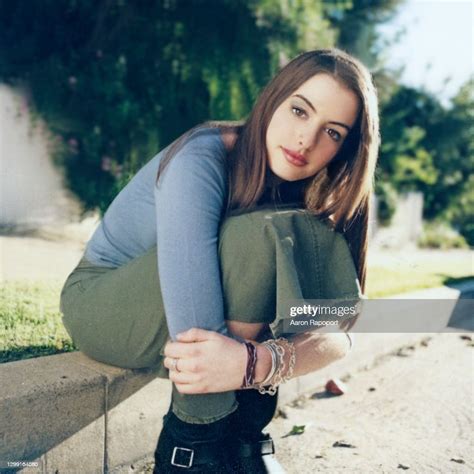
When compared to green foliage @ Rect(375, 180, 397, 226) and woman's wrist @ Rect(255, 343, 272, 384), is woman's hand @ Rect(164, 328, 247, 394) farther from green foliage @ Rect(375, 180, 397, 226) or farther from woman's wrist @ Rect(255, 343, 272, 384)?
green foliage @ Rect(375, 180, 397, 226)

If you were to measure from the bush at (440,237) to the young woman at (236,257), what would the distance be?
140 inches

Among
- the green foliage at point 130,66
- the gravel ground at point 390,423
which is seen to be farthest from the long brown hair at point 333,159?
the green foliage at point 130,66

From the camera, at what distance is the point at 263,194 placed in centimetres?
129

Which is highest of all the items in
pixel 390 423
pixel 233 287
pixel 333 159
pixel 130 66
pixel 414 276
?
pixel 130 66

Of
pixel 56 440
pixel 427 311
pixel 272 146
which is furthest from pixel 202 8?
pixel 56 440

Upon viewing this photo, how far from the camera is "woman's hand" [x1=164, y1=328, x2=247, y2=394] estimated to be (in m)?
1.08

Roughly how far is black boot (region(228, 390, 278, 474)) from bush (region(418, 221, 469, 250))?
3.65 meters

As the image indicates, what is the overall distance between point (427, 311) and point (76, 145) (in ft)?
8.28

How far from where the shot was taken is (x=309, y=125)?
48.8 inches

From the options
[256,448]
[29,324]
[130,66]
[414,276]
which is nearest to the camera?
[256,448]

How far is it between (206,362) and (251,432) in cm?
25

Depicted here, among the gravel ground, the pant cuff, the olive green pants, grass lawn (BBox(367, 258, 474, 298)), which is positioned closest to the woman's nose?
the olive green pants

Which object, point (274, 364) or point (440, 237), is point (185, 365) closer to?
point (274, 364)

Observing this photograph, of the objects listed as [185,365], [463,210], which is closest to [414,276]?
[185,365]
